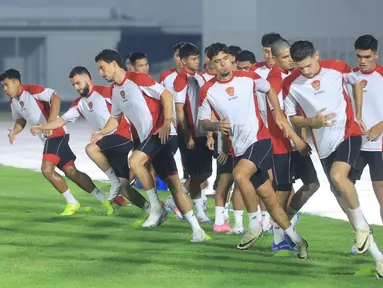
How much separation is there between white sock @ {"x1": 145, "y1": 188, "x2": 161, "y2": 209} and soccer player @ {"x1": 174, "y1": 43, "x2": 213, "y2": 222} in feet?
1.62

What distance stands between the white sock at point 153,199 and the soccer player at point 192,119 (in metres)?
0.49

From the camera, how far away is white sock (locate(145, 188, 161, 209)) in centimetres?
1109

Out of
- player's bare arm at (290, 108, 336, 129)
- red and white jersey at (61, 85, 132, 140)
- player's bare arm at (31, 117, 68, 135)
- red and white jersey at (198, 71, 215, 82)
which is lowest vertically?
player's bare arm at (31, 117, 68, 135)

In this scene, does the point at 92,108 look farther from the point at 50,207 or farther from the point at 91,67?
the point at 91,67

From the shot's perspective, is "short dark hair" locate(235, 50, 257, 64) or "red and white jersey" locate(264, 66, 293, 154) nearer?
"red and white jersey" locate(264, 66, 293, 154)

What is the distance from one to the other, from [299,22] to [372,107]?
27910 millimetres

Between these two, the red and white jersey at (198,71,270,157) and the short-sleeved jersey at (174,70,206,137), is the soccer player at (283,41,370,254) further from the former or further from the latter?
the short-sleeved jersey at (174,70,206,137)

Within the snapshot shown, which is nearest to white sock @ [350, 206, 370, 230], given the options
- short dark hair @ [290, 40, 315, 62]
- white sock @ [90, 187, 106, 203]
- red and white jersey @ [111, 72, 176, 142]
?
short dark hair @ [290, 40, 315, 62]

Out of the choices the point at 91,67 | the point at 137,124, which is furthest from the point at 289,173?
the point at 91,67

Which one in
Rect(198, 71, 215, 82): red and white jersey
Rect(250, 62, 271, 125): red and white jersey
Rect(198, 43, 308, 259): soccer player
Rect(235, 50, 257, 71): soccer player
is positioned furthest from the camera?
Rect(235, 50, 257, 71): soccer player

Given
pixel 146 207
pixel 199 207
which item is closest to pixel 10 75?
pixel 146 207

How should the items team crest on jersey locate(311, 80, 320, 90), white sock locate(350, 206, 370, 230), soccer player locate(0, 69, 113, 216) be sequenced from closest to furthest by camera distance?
1. white sock locate(350, 206, 370, 230)
2. team crest on jersey locate(311, 80, 320, 90)
3. soccer player locate(0, 69, 113, 216)

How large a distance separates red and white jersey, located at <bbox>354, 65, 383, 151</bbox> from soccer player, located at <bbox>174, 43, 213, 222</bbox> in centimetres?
214

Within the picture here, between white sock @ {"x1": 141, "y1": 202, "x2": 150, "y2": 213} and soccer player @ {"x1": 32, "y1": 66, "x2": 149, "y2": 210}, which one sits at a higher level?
soccer player @ {"x1": 32, "y1": 66, "x2": 149, "y2": 210}
